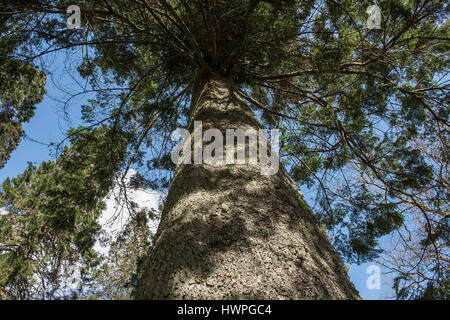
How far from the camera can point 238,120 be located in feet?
7.43

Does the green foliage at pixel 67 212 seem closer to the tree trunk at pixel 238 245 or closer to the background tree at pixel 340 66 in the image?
the background tree at pixel 340 66

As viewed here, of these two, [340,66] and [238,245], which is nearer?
[238,245]

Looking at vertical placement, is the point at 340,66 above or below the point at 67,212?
above

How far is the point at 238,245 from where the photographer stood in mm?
1140

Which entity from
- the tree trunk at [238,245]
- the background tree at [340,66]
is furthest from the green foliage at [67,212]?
the tree trunk at [238,245]

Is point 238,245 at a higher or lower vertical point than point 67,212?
lower

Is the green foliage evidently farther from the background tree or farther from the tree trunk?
the tree trunk

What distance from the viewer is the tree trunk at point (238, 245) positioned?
98 centimetres

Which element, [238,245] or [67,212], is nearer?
[238,245]

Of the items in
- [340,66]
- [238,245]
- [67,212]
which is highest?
[340,66]

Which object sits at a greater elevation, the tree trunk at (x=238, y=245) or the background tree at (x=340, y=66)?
the background tree at (x=340, y=66)

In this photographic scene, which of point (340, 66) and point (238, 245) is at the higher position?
point (340, 66)

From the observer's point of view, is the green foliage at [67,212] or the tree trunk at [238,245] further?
the green foliage at [67,212]

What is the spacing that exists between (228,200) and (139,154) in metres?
4.19
